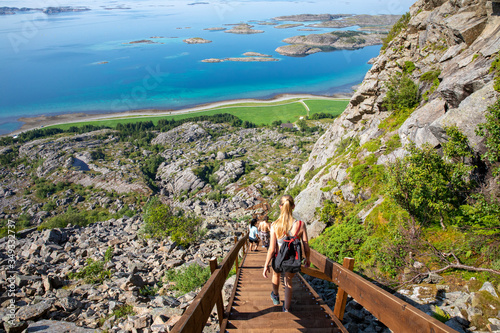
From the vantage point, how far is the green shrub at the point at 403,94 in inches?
726

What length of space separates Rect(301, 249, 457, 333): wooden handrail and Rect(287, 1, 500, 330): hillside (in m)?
2.72

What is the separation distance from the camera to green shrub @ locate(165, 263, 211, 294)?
1034 centimetres

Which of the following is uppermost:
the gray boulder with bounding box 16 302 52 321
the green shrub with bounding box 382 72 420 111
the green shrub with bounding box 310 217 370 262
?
the green shrub with bounding box 382 72 420 111

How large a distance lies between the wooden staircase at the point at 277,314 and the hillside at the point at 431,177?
2.66 metres

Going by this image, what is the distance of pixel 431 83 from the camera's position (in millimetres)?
16969

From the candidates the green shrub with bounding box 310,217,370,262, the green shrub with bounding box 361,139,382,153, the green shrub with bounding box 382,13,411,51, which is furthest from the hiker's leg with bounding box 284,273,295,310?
the green shrub with bounding box 382,13,411,51

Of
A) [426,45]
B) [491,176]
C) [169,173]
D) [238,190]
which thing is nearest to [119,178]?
[169,173]

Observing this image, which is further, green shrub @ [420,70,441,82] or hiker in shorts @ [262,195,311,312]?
green shrub @ [420,70,441,82]

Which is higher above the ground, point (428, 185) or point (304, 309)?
point (428, 185)

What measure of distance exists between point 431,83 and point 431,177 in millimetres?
12332

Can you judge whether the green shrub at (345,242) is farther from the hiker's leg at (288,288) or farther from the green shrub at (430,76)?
the green shrub at (430,76)

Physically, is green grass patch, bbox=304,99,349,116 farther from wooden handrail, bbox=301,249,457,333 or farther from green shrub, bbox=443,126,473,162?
wooden handrail, bbox=301,249,457,333

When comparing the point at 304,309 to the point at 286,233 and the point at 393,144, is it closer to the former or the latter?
the point at 286,233

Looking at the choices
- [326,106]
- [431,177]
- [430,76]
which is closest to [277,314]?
[431,177]
